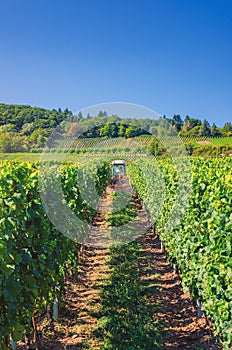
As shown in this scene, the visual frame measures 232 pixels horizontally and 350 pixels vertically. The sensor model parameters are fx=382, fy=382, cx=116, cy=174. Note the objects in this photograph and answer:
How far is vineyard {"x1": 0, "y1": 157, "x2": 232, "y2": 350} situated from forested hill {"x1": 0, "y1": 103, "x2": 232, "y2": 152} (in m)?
5.01

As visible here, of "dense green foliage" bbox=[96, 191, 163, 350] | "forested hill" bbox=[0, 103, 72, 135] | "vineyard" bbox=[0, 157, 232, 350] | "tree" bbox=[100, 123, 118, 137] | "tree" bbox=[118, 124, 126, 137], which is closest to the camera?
"vineyard" bbox=[0, 157, 232, 350]

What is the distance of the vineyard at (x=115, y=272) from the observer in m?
3.67

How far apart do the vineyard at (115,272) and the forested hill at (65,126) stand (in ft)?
16.4

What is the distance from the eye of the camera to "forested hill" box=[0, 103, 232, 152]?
43.0 feet

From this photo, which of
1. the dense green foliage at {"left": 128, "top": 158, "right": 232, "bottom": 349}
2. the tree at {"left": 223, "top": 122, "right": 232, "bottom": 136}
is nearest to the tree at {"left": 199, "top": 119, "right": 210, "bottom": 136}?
the tree at {"left": 223, "top": 122, "right": 232, "bottom": 136}

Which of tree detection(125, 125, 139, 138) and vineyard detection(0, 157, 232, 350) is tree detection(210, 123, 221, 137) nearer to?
tree detection(125, 125, 139, 138)

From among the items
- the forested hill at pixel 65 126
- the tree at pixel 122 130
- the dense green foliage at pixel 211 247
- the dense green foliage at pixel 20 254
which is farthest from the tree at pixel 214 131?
the dense green foliage at pixel 20 254

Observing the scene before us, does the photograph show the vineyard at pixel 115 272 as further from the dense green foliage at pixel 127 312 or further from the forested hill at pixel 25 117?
the forested hill at pixel 25 117

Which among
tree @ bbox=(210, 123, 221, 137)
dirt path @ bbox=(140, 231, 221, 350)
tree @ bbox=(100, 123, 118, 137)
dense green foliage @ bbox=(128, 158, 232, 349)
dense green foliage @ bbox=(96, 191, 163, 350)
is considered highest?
tree @ bbox=(210, 123, 221, 137)

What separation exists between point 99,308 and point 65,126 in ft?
30.9

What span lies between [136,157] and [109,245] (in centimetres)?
1619

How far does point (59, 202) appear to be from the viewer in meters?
6.66

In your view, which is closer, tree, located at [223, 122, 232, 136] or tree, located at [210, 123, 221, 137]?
tree, located at [210, 123, 221, 137]

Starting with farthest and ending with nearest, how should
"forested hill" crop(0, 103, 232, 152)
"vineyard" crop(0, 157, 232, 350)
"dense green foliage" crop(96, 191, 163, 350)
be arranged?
"forested hill" crop(0, 103, 232, 152) → "dense green foliage" crop(96, 191, 163, 350) → "vineyard" crop(0, 157, 232, 350)
